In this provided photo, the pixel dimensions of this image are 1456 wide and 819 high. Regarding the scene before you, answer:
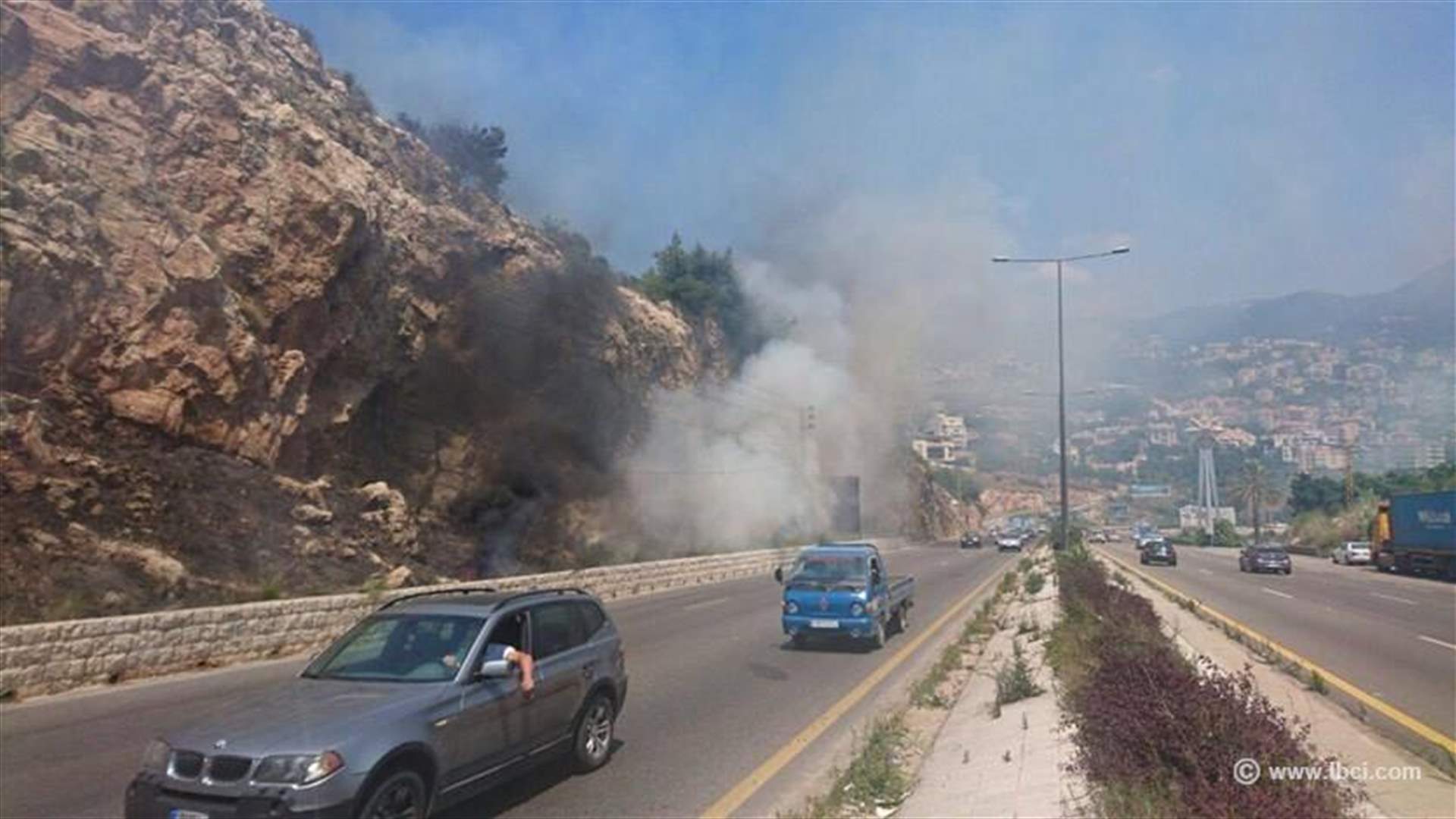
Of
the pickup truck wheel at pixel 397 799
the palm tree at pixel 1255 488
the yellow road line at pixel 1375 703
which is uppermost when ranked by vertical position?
the palm tree at pixel 1255 488

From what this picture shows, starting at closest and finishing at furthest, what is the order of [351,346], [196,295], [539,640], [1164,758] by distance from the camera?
[1164,758] < [539,640] < [196,295] < [351,346]

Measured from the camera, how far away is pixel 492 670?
6930mm

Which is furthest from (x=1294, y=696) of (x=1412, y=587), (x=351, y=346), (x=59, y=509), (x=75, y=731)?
(x=1412, y=587)

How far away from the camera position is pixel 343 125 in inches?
1359

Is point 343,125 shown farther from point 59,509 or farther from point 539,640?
point 539,640

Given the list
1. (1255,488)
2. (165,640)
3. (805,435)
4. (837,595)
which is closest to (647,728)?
(837,595)

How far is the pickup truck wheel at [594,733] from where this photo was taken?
8.19m

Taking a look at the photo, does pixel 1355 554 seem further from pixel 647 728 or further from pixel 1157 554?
pixel 647 728

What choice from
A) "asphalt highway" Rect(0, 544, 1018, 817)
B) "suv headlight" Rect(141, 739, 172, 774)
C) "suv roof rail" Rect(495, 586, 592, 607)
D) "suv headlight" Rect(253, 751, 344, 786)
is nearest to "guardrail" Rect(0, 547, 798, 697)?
"asphalt highway" Rect(0, 544, 1018, 817)

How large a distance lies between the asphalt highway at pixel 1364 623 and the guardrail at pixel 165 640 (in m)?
14.3

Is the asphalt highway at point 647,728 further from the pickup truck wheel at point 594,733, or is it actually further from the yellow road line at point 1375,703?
the yellow road line at point 1375,703

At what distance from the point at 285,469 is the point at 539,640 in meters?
20.7

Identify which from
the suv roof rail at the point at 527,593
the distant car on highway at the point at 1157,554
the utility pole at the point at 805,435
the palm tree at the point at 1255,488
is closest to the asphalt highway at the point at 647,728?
the suv roof rail at the point at 527,593

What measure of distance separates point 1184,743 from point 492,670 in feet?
13.2
